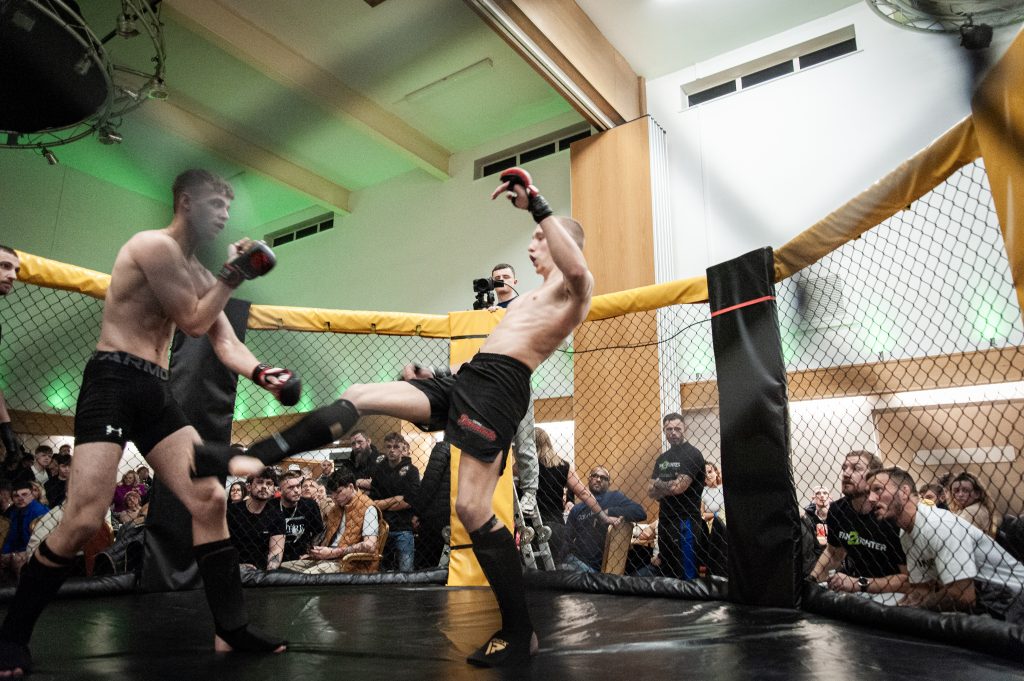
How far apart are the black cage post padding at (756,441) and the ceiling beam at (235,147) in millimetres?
6760

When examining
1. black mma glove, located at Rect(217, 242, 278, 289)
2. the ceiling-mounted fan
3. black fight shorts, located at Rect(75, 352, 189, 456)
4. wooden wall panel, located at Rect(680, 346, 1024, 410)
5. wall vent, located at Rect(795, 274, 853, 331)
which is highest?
the ceiling-mounted fan

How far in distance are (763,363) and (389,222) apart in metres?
7.24

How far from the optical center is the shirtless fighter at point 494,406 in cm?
152

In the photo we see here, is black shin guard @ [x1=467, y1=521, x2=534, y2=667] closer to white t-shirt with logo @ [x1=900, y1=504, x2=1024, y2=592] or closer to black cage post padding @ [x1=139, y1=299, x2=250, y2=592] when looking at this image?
white t-shirt with logo @ [x1=900, y1=504, x2=1024, y2=592]

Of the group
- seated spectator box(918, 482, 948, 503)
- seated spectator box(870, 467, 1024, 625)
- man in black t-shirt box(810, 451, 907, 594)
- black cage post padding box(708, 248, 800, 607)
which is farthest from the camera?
seated spectator box(918, 482, 948, 503)

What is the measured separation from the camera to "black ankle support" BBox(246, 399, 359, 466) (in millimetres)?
1431

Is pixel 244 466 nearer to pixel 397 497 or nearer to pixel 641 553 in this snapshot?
pixel 397 497

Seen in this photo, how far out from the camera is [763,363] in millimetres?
2426

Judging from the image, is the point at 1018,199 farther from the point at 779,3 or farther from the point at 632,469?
the point at 779,3

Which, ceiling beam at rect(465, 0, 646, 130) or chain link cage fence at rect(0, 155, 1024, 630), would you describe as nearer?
chain link cage fence at rect(0, 155, 1024, 630)

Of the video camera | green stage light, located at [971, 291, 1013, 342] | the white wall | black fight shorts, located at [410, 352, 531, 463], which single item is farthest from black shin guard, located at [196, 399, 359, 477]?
the white wall

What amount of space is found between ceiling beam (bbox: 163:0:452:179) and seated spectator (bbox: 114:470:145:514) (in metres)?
4.09

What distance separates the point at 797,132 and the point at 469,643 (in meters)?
5.75

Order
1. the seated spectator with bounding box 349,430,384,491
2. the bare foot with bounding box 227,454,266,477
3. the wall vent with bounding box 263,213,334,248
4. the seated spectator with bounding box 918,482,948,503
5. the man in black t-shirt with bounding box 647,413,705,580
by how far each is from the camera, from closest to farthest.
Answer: the bare foot with bounding box 227,454,266,477
the man in black t-shirt with bounding box 647,413,705,580
the seated spectator with bounding box 349,430,384,491
the seated spectator with bounding box 918,482,948,503
the wall vent with bounding box 263,213,334,248
